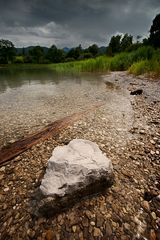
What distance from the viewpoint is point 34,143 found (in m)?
2.60

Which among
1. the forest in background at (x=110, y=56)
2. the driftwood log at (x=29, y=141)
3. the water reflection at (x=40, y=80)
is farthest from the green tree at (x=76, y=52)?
the driftwood log at (x=29, y=141)

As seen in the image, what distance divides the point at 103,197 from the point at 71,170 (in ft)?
1.47

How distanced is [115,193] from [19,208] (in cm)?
100

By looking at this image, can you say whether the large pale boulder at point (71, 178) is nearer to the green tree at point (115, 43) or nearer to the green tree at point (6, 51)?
the green tree at point (115, 43)

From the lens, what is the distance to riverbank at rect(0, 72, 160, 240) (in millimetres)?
1267

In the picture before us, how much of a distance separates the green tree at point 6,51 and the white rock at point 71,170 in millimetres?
74092

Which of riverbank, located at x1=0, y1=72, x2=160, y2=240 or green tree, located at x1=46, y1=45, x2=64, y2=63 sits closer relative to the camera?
riverbank, located at x1=0, y1=72, x2=160, y2=240

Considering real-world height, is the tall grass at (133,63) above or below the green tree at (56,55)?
below

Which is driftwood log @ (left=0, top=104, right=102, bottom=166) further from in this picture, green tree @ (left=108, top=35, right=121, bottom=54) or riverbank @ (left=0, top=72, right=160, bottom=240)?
green tree @ (left=108, top=35, right=121, bottom=54)

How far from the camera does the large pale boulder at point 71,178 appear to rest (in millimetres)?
1335

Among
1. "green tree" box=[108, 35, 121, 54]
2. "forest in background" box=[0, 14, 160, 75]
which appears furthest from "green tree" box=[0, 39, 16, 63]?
"green tree" box=[108, 35, 121, 54]

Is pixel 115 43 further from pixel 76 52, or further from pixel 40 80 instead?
pixel 40 80

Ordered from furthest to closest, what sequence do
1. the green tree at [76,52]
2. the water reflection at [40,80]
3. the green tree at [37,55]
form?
1. the green tree at [37,55]
2. the green tree at [76,52]
3. the water reflection at [40,80]

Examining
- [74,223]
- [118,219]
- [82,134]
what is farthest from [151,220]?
[82,134]
